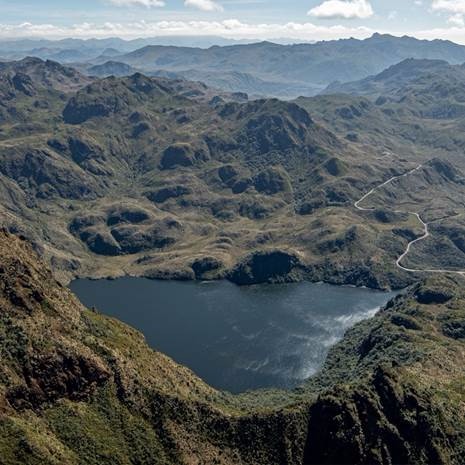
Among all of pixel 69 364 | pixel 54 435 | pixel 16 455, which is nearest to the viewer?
pixel 16 455

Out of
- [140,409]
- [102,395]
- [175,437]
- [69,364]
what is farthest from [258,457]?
[69,364]

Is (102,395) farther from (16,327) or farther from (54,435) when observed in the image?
(16,327)

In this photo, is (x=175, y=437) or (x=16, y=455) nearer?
(x=16, y=455)

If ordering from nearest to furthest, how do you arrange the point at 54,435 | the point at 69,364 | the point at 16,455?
the point at 16,455
the point at 54,435
the point at 69,364

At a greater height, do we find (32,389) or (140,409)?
(32,389)

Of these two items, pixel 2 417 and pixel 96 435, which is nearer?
pixel 2 417

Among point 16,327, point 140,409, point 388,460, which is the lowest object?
point 388,460

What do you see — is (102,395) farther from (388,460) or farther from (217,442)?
(388,460)

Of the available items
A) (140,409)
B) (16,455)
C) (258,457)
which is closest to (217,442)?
(258,457)

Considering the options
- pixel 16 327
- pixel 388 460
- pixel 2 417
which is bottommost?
pixel 388 460
